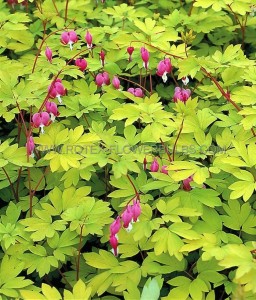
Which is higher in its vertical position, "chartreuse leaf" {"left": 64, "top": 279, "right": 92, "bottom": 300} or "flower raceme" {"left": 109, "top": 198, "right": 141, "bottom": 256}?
"flower raceme" {"left": 109, "top": 198, "right": 141, "bottom": 256}

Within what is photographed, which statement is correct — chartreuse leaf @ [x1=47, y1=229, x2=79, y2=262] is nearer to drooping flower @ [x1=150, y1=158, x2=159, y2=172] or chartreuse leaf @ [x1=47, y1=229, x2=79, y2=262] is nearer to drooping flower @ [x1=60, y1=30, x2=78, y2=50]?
drooping flower @ [x1=150, y1=158, x2=159, y2=172]

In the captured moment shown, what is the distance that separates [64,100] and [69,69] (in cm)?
18

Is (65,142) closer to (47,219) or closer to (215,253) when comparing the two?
(47,219)

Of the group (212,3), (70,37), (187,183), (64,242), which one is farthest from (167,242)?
(212,3)

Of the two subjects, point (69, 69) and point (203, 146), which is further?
point (69, 69)

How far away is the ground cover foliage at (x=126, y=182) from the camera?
222 cm

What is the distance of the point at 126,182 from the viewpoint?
8.25 ft

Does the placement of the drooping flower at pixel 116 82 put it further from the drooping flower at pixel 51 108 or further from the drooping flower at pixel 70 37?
the drooping flower at pixel 51 108

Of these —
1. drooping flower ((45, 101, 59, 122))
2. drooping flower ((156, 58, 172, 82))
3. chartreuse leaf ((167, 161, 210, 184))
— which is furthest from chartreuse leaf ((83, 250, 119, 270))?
drooping flower ((156, 58, 172, 82))

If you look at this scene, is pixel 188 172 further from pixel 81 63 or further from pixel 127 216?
pixel 81 63

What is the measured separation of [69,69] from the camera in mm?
2932

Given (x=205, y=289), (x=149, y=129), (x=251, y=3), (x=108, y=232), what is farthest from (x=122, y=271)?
(x=251, y=3)

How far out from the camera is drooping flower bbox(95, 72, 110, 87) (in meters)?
3.05

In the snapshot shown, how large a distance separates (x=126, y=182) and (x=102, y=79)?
805 millimetres
